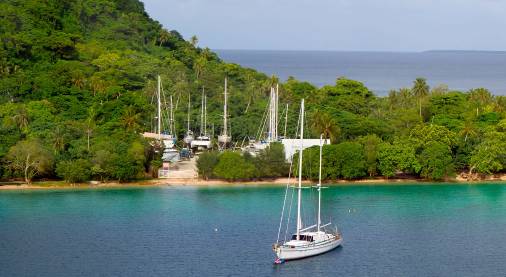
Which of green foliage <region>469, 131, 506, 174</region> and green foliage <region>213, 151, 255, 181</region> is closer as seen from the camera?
green foliage <region>213, 151, 255, 181</region>

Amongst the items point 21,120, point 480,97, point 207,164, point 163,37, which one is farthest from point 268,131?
point 163,37

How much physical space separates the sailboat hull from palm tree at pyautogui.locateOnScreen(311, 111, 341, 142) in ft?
81.2

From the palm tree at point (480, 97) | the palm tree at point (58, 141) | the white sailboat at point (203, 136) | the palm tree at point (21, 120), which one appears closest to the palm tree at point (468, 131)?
the palm tree at point (480, 97)

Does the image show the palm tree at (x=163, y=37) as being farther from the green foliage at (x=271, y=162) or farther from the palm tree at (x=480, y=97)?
the green foliage at (x=271, y=162)

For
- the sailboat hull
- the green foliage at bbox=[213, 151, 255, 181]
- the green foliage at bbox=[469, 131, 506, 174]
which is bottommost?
the sailboat hull

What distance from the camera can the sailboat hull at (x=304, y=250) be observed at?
47.7 metres

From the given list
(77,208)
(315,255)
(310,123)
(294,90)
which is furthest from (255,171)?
(294,90)

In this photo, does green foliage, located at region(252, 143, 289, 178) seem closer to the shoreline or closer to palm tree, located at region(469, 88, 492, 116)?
the shoreline

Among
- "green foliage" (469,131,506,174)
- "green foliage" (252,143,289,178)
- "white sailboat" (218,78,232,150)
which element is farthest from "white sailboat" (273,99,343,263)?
"white sailboat" (218,78,232,150)

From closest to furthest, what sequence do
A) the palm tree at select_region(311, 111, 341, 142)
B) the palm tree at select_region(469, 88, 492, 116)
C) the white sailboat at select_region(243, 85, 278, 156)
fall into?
the palm tree at select_region(311, 111, 341, 142)
the white sailboat at select_region(243, 85, 278, 156)
the palm tree at select_region(469, 88, 492, 116)

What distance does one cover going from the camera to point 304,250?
48750mm

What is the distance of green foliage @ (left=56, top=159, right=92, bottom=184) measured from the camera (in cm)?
6794

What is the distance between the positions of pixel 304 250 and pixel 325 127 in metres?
27.2

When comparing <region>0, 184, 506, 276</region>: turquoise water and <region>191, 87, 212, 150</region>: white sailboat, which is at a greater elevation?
<region>191, 87, 212, 150</region>: white sailboat
